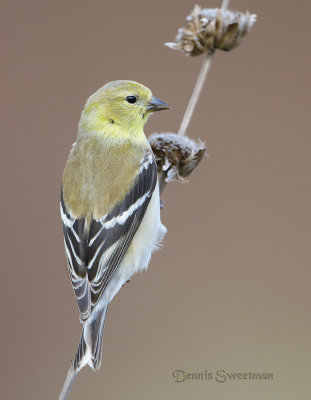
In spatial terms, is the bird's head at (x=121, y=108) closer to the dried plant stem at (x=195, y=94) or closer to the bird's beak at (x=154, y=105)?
the bird's beak at (x=154, y=105)

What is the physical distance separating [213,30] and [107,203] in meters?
0.93

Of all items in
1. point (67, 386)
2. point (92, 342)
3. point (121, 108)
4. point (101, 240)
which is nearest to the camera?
point (67, 386)

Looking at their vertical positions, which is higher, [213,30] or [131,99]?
[213,30]

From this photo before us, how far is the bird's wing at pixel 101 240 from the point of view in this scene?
248 cm

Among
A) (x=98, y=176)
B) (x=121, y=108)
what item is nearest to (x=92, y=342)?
(x=98, y=176)

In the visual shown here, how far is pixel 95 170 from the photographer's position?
105 inches

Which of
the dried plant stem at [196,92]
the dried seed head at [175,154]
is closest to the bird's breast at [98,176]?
the dried seed head at [175,154]

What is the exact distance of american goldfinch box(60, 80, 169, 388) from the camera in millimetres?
2502

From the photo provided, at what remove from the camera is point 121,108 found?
9.28 feet

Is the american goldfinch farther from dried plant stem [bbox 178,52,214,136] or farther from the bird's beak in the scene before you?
dried plant stem [bbox 178,52,214,136]

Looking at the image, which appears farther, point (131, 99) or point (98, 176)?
point (131, 99)

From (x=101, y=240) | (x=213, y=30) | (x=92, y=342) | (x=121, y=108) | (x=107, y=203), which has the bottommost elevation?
(x=92, y=342)

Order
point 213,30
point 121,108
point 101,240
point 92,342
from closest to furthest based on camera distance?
point 92,342, point 101,240, point 213,30, point 121,108

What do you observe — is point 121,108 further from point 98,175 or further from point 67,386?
point 67,386
